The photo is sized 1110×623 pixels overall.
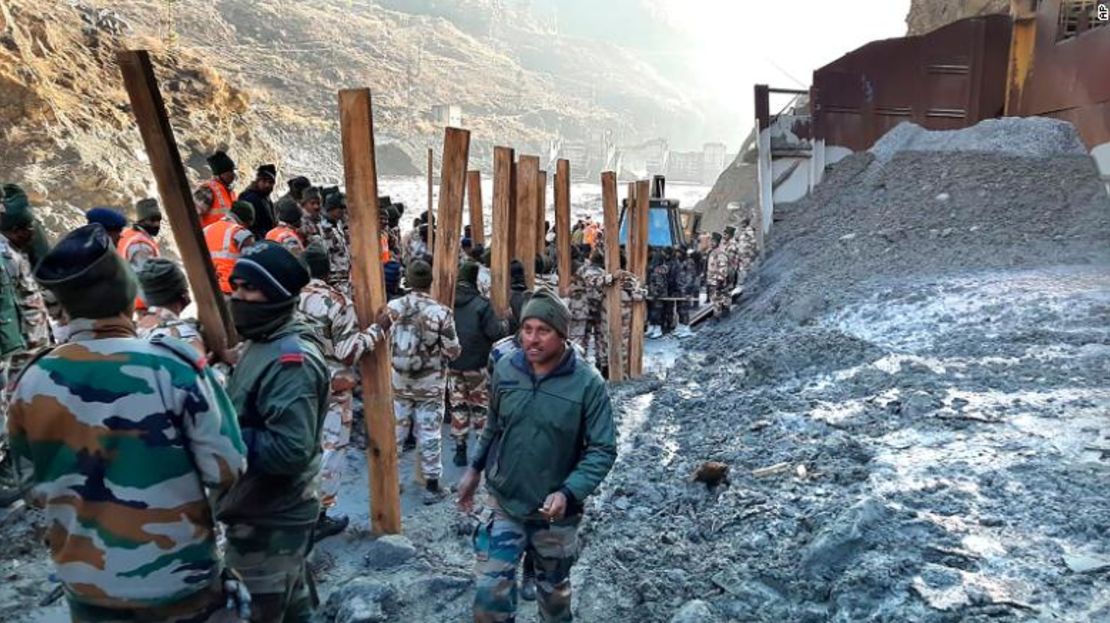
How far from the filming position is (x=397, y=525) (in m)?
4.37

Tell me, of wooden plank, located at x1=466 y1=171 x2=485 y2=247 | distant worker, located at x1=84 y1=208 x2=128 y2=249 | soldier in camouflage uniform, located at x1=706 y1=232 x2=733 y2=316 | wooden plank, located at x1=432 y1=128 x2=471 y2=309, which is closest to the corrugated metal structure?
soldier in camouflage uniform, located at x1=706 y1=232 x2=733 y2=316

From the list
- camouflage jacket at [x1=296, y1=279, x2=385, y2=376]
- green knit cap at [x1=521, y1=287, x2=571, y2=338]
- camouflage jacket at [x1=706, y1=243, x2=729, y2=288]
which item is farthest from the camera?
camouflage jacket at [x1=706, y1=243, x2=729, y2=288]

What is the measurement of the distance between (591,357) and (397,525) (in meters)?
6.59

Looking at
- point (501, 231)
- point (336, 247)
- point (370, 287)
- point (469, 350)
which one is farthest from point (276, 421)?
point (336, 247)

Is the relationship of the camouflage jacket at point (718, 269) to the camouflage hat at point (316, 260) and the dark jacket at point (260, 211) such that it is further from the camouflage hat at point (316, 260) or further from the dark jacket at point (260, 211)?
the camouflage hat at point (316, 260)

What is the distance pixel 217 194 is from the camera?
5.10 metres

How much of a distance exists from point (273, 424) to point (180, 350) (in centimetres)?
52

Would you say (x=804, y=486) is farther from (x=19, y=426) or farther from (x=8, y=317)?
(x=8, y=317)

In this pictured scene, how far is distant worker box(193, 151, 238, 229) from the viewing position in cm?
499

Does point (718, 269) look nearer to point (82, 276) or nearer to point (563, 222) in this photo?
point (563, 222)

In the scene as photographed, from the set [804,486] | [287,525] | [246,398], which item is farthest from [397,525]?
[804,486]

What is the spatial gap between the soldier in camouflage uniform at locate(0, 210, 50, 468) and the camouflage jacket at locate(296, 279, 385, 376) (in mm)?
1903

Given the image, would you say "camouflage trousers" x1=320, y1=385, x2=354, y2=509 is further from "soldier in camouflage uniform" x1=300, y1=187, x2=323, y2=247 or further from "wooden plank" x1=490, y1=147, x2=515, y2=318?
"soldier in camouflage uniform" x1=300, y1=187, x2=323, y2=247

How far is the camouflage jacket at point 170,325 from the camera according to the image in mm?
2963
